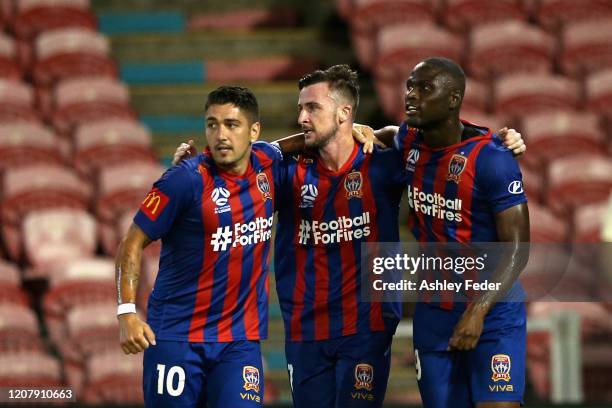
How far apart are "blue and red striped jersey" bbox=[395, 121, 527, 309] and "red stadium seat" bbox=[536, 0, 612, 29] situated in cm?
643

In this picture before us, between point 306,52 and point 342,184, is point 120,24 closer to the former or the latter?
point 306,52

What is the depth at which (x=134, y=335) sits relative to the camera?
523cm

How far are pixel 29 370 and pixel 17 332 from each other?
0.24m

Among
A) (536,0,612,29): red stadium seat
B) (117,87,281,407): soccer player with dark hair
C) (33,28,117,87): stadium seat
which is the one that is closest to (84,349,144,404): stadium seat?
(117,87,281,407): soccer player with dark hair

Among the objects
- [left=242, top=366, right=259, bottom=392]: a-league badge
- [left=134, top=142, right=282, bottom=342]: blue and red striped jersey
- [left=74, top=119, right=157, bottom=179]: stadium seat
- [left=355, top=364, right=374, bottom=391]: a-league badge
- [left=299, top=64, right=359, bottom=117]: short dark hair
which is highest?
[left=74, top=119, right=157, bottom=179]: stadium seat

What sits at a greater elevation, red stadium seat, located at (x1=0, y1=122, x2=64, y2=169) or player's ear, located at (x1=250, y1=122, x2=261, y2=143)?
red stadium seat, located at (x1=0, y1=122, x2=64, y2=169)

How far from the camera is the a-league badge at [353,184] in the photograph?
6012mm

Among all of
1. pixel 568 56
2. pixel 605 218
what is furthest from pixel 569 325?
pixel 568 56

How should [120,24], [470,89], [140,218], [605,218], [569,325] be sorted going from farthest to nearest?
[120,24] < [470,89] < [605,218] < [569,325] < [140,218]

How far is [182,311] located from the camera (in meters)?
5.64

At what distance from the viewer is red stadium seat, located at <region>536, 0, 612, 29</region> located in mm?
11961

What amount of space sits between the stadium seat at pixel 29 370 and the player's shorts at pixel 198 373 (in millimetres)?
2236

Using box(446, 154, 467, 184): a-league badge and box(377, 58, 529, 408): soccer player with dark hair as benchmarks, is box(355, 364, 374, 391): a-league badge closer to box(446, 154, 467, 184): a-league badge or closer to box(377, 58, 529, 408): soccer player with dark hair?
box(377, 58, 529, 408): soccer player with dark hair

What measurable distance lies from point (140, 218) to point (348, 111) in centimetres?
116
